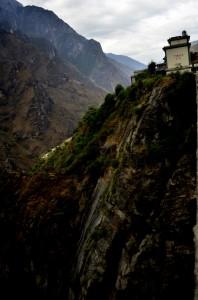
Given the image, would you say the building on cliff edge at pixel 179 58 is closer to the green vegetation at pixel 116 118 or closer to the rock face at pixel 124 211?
the green vegetation at pixel 116 118

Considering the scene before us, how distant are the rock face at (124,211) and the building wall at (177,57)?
4.56 m

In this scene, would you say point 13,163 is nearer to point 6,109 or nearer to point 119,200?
point 6,109

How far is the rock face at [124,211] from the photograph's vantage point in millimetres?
26172

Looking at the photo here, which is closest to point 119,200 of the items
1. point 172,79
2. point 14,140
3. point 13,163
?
point 172,79

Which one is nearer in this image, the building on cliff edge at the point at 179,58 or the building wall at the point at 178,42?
the building on cliff edge at the point at 179,58

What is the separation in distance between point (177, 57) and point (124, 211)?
627 inches

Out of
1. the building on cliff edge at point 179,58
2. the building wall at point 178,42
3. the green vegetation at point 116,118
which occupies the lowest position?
the green vegetation at point 116,118

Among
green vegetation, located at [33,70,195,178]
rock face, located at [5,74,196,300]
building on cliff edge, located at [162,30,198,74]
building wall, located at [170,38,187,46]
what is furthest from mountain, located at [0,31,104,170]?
building on cliff edge, located at [162,30,198,74]

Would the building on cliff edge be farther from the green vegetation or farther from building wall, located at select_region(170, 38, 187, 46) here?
the green vegetation

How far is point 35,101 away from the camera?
170m

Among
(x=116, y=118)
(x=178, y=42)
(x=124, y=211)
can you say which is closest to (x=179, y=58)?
(x=178, y=42)

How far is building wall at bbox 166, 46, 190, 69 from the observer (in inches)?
1497

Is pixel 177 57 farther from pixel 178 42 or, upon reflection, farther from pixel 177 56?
pixel 178 42

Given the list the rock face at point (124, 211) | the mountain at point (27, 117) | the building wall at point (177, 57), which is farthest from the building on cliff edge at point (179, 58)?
the mountain at point (27, 117)
